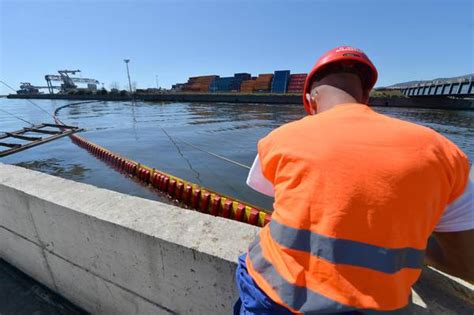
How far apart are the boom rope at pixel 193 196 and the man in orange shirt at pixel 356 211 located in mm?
2445

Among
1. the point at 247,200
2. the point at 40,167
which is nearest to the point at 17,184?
the point at 247,200

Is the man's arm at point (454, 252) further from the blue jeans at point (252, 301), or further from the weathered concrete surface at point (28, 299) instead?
the weathered concrete surface at point (28, 299)

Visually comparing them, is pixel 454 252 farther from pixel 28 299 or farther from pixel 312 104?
pixel 28 299

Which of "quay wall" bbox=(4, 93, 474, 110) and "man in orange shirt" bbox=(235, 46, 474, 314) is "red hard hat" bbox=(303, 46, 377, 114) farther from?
"quay wall" bbox=(4, 93, 474, 110)

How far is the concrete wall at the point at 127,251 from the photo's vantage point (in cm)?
172

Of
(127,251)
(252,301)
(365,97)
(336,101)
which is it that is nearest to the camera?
(252,301)

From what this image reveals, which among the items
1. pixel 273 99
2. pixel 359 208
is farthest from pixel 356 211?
pixel 273 99

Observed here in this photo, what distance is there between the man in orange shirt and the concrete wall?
1.94 feet

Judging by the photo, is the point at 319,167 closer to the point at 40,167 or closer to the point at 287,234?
the point at 287,234

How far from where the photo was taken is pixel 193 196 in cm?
659

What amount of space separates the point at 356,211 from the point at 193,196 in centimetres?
589

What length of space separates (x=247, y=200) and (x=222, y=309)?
5.82m

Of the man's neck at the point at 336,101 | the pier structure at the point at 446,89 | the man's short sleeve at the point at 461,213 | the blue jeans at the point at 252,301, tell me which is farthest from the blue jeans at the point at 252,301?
the pier structure at the point at 446,89

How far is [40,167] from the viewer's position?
439 inches
